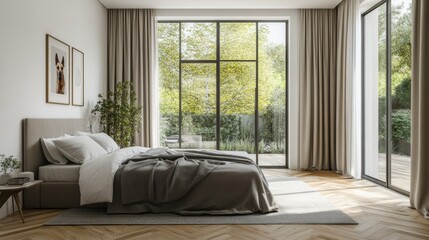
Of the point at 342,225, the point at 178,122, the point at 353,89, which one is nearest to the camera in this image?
the point at 342,225

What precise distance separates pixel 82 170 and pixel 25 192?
702mm

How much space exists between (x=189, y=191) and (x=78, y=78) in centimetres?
279

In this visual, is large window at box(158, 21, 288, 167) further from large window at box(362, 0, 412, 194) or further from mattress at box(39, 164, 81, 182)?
mattress at box(39, 164, 81, 182)

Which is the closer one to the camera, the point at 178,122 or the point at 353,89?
the point at 353,89

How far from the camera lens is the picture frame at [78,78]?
507 cm

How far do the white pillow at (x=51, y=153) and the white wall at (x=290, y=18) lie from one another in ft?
11.3

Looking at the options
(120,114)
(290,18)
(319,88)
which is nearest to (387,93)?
(319,88)

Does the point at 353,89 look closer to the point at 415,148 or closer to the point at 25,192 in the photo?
the point at 415,148

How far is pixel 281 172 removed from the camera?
6227 millimetres

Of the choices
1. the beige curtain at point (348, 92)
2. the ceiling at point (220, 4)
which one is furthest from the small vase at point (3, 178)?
the beige curtain at point (348, 92)

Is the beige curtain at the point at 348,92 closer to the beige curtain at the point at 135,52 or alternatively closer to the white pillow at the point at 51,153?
the beige curtain at the point at 135,52

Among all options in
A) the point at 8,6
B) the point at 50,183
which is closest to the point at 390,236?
the point at 50,183

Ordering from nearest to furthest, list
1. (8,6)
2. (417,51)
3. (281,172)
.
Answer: (8,6), (417,51), (281,172)

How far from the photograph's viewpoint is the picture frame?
5.07 m
